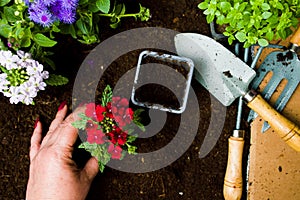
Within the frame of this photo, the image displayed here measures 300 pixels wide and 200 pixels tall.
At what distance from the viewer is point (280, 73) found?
1404 millimetres

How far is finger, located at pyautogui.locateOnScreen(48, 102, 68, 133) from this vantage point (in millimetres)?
1404

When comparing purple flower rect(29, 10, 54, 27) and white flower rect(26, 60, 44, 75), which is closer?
purple flower rect(29, 10, 54, 27)

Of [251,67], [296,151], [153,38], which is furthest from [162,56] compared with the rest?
[296,151]

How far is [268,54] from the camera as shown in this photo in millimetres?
1425

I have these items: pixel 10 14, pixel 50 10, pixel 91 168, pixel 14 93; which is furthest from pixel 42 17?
pixel 91 168

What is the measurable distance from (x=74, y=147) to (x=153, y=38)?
1.42 feet

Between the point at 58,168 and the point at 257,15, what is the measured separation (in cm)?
70

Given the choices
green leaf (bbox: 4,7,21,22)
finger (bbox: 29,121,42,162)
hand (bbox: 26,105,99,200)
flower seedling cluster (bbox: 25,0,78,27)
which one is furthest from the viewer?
finger (bbox: 29,121,42,162)

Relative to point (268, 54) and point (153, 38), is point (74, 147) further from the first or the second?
point (268, 54)

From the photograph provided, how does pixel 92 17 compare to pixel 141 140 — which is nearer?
pixel 92 17

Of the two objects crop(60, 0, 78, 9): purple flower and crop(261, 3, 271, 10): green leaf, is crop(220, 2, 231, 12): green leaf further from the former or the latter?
crop(60, 0, 78, 9): purple flower

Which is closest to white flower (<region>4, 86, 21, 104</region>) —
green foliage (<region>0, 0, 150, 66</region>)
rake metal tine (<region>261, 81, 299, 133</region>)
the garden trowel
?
green foliage (<region>0, 0, 150, 66</region>)

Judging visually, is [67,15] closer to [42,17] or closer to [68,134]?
[42,17]

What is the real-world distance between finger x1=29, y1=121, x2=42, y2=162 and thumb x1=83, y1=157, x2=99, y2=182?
17 centimetres
